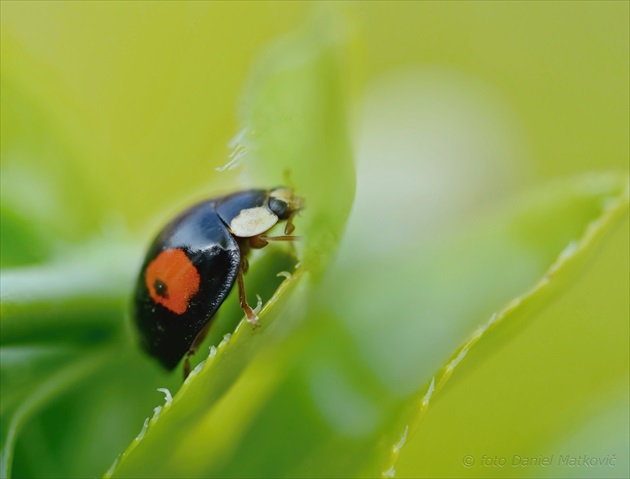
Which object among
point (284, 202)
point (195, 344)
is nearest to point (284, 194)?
point (284, 202)

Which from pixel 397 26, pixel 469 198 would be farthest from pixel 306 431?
pixel 397 26

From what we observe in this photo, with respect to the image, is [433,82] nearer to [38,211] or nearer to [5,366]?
[38,211]

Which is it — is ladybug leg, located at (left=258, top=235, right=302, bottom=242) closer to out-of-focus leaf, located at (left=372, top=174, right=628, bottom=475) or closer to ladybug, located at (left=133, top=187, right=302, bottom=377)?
ladybug, located at (left=133, top=187, right=302, bottom=377)

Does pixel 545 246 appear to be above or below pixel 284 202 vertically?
below

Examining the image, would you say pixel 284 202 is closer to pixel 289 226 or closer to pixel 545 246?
pixel 289 226

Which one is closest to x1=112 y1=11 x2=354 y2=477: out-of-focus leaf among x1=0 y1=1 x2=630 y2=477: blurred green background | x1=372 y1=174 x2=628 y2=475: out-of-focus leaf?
x1=0 y1=1 x2=630 y2=477: blurred green background

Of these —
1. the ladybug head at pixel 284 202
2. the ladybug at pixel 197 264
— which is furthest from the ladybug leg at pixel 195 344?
the ladybug head at pixel 284 202

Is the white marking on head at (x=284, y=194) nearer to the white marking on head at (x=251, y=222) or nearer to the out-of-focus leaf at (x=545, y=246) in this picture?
the white marking on head at (x=251, y=222)
